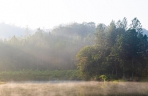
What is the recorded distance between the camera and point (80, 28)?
386 feet

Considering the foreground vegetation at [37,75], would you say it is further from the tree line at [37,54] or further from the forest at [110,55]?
the tree line at [37,54]

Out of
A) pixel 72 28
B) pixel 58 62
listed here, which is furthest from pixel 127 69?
pixel 72 28

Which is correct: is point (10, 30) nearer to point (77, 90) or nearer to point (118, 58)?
point (118, 58)

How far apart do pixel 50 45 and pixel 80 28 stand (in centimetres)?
5464

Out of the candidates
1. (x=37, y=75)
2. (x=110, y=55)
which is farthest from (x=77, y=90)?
(x=37, y=75)

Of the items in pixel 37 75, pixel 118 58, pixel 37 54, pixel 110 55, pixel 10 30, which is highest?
pixel 10 30

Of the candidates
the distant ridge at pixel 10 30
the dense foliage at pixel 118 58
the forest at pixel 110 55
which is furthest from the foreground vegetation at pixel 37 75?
the distant ridge at pixel 10 30

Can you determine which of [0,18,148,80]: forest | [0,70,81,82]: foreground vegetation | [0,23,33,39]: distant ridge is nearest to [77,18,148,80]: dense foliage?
[0,18,148,80]: forest

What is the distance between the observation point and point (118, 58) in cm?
4116

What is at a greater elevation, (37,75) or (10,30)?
(10,30)

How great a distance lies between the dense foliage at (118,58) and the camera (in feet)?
136

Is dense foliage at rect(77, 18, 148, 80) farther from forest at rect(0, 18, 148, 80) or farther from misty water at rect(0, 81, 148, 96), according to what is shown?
misty water at rect(0, 81, 148, 96)

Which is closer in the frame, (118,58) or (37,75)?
(118,58)

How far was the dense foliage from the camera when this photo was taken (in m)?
41.3
